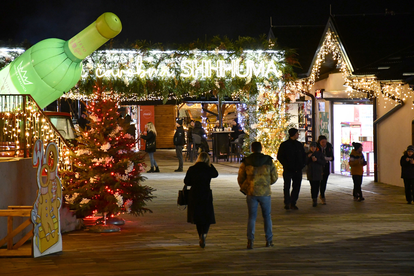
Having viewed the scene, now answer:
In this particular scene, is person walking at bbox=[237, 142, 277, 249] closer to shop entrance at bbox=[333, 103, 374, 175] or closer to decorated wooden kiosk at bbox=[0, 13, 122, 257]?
decorated wooden kiosk at bbox=[0, 13, 122, 257]

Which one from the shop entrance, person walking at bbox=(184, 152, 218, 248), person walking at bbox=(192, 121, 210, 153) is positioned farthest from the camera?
person walking at bbox=(192, 121, 210, 153)

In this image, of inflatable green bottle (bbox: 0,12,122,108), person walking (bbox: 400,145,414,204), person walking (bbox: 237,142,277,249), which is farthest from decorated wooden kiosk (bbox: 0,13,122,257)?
person walking (bbox: 400,145,414,204)

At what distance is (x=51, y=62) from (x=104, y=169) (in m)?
2.47

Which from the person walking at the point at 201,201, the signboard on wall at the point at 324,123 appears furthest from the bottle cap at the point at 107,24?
the signboard on wall at the point at 324,123

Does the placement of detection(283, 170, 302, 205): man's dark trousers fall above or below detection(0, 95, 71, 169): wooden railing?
below

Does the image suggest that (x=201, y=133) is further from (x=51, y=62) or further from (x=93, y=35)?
(x=51, y=62)

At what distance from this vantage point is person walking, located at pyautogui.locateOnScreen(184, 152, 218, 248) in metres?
A: 8.29

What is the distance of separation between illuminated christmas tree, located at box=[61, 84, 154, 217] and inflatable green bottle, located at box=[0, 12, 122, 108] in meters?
1.25

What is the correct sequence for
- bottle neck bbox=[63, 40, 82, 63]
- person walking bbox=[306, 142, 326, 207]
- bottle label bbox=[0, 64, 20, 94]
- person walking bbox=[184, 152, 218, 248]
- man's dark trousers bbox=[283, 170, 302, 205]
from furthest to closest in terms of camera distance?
1. person walking bbox=[306, 142, 326, 207]
2. man's dark trousers bbox=[283, 170, 302, 205]
3. bottle neck bbox=[63, 40, 82, 63]
4. bottle label bbox=[0, 64, 20, 94]
5. person walking bbox=[184, 152, 218, 248]

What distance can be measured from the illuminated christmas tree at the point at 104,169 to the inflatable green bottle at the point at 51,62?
125cm

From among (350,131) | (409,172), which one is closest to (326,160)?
(409,172)

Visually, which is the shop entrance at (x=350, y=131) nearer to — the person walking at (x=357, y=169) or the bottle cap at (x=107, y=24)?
the person walking at (x=357, y=169)

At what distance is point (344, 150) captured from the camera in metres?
20.7

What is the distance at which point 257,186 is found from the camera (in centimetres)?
837
